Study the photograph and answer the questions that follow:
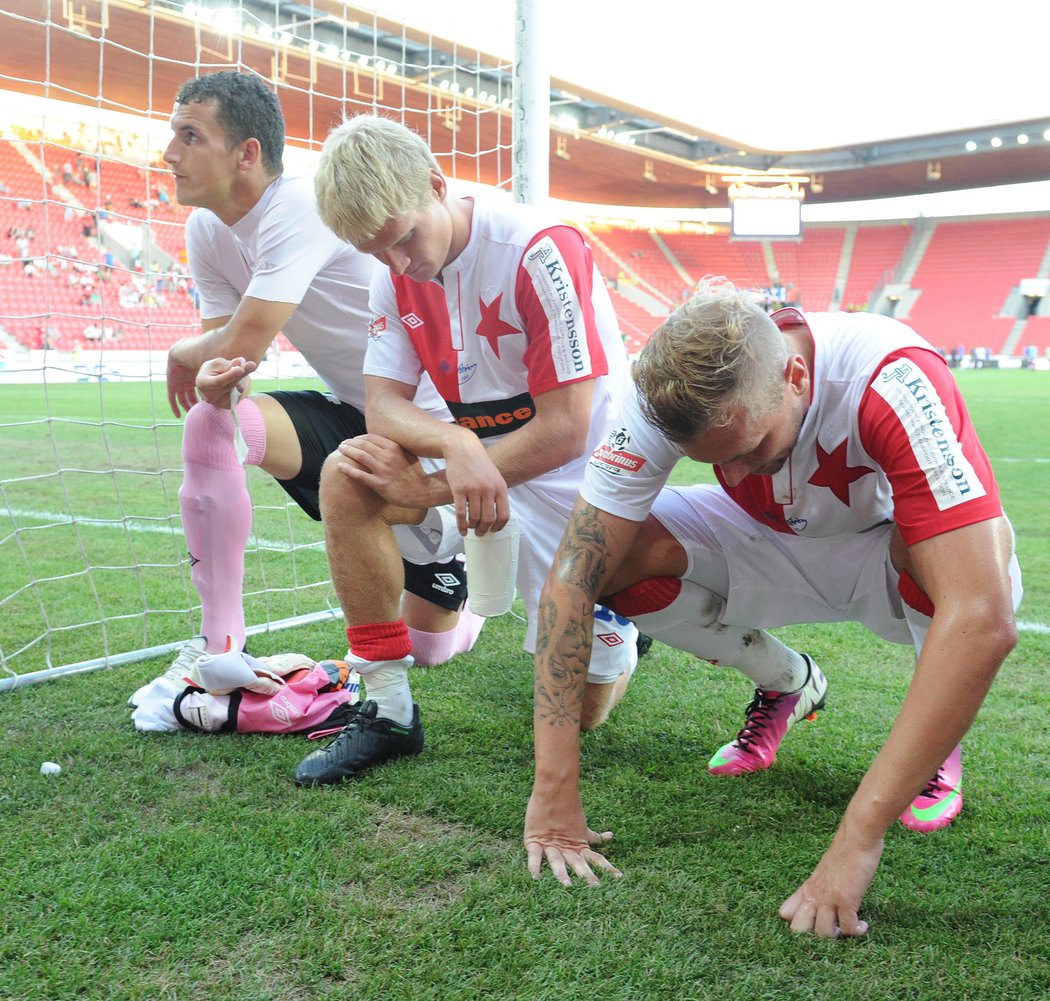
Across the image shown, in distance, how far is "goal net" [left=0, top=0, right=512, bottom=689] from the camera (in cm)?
352

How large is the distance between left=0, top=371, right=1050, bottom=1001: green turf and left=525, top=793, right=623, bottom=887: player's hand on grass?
4cm

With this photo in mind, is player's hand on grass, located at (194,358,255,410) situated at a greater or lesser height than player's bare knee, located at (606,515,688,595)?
greater

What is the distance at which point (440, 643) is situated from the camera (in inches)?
121

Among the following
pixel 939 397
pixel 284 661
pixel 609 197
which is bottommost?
pixel 284 661

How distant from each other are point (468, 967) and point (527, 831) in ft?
1.18

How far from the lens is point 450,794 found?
208 cm

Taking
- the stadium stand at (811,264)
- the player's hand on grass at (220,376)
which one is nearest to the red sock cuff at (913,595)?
the player's hand on grass at (220,376)

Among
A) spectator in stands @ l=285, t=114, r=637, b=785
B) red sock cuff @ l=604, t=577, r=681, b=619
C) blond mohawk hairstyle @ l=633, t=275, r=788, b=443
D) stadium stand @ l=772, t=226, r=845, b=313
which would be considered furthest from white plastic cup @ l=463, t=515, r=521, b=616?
stadium stand @ l=772, t=226, r=845, b=313

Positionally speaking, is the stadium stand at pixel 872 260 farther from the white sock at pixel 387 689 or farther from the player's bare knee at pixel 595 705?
the white sock at pixel 387 689

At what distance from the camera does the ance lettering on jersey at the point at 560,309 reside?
7.36 feet

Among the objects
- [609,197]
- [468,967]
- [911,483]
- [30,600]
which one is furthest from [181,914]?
[609,197]

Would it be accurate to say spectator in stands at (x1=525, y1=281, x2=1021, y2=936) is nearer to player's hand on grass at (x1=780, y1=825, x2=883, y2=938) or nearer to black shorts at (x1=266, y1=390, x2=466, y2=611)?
player's hand on grass at (x1=780, y1=825, x2=883, y2=938)

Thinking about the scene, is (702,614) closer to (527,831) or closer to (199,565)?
(527,831)

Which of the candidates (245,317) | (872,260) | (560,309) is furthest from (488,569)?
(872,260)
